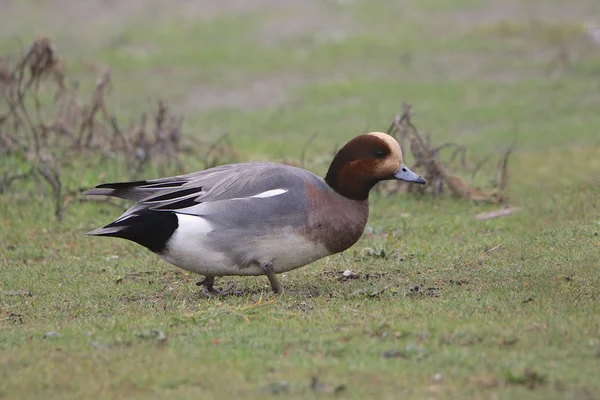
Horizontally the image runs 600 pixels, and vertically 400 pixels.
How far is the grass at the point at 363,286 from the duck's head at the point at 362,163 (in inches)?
26.9

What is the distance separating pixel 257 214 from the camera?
671cm

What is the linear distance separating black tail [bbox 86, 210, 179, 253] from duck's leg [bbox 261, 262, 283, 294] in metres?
0.63

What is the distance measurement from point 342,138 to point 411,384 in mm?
10187

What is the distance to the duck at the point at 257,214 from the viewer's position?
671 centimetres

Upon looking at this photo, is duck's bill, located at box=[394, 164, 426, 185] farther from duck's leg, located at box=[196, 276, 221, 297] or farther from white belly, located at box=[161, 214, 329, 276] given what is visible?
duck's leg, located at box=[196, 276, 221, 297]

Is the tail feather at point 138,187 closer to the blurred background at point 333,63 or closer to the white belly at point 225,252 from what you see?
the white belly at point 225,252

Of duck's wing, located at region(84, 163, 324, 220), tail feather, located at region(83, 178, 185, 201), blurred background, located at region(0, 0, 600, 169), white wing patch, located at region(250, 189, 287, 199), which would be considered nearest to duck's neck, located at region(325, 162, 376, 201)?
duck's wing, located at region(84, 163, 324, 220)

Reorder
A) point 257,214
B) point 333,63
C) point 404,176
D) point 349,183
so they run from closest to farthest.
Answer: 1. point 257,214
2. point 349,183
3. point 404,176
4. point 333,63

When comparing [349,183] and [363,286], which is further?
[363,286]

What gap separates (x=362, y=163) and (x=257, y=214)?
0.81 meters

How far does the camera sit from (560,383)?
4.66 meters

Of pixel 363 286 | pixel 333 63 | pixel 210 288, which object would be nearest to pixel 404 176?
pixel 363 286

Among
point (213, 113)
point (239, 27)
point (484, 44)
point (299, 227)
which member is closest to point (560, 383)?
point (299, 227)

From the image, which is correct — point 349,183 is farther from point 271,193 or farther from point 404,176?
point 271,193
